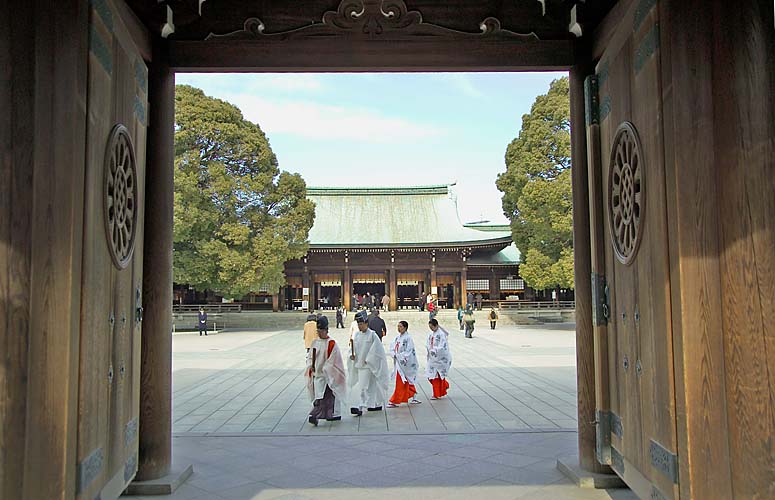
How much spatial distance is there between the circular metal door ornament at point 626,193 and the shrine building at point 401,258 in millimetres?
30481

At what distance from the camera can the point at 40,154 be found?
265 cm

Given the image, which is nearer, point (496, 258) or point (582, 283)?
point (582, 283)

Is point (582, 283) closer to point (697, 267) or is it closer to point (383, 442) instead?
point (697, 267)

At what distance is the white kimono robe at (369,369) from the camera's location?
7.96 m

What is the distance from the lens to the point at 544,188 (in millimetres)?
24500

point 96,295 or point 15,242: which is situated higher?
point 15,242

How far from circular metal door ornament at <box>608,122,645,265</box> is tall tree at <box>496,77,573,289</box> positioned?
67.8 ft

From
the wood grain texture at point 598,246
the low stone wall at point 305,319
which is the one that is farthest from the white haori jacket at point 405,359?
the low stone wall at point 305,319

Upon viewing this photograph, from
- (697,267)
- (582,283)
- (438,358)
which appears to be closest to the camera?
(697,267)

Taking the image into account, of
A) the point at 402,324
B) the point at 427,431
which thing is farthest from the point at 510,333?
the point at 427,431

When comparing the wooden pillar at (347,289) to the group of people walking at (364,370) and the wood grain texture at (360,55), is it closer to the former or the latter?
the group of people walking at (364,370)

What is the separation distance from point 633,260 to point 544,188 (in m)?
21.8

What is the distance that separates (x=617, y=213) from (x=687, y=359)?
1.30m

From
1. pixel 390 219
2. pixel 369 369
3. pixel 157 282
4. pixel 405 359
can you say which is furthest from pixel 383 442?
pixel 390 219
